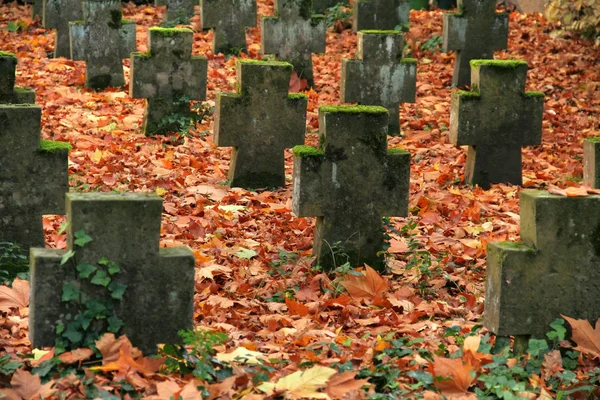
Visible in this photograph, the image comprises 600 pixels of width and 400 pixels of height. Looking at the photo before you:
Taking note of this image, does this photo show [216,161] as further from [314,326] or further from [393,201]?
[314,326]

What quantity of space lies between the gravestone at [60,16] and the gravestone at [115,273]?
400 inches

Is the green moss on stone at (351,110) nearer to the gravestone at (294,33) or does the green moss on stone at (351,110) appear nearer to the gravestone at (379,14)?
the gravestone at (294,33)

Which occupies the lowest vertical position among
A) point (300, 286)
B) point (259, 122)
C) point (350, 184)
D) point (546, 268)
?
point (300, 286)

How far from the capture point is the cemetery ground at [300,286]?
4.47 meters

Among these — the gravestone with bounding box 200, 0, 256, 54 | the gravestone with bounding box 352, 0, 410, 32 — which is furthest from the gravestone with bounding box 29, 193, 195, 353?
the gravestone with bounding box 352, 0, 410, 32

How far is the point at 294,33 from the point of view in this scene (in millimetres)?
13039

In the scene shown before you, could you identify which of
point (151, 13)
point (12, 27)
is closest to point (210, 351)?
point (12, 27)

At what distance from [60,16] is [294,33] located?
3.49 metres

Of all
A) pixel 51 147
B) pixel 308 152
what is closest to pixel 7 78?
pixel 51 147

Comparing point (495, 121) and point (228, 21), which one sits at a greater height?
point (228, 21)

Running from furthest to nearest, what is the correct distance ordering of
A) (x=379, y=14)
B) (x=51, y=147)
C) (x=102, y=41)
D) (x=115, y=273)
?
(x=379, y=14) < (x=102, y=41) < (x=51, y=147) < (x=115, y=273)

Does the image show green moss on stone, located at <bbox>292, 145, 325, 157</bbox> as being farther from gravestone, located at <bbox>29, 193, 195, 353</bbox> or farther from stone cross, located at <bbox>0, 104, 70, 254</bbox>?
gravestone, located at <bbox>29, 193, 195, 353</bbox>

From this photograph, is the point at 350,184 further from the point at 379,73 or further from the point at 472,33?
the point at 472,33

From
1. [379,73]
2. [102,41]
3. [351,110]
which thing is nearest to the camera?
[351,110]
